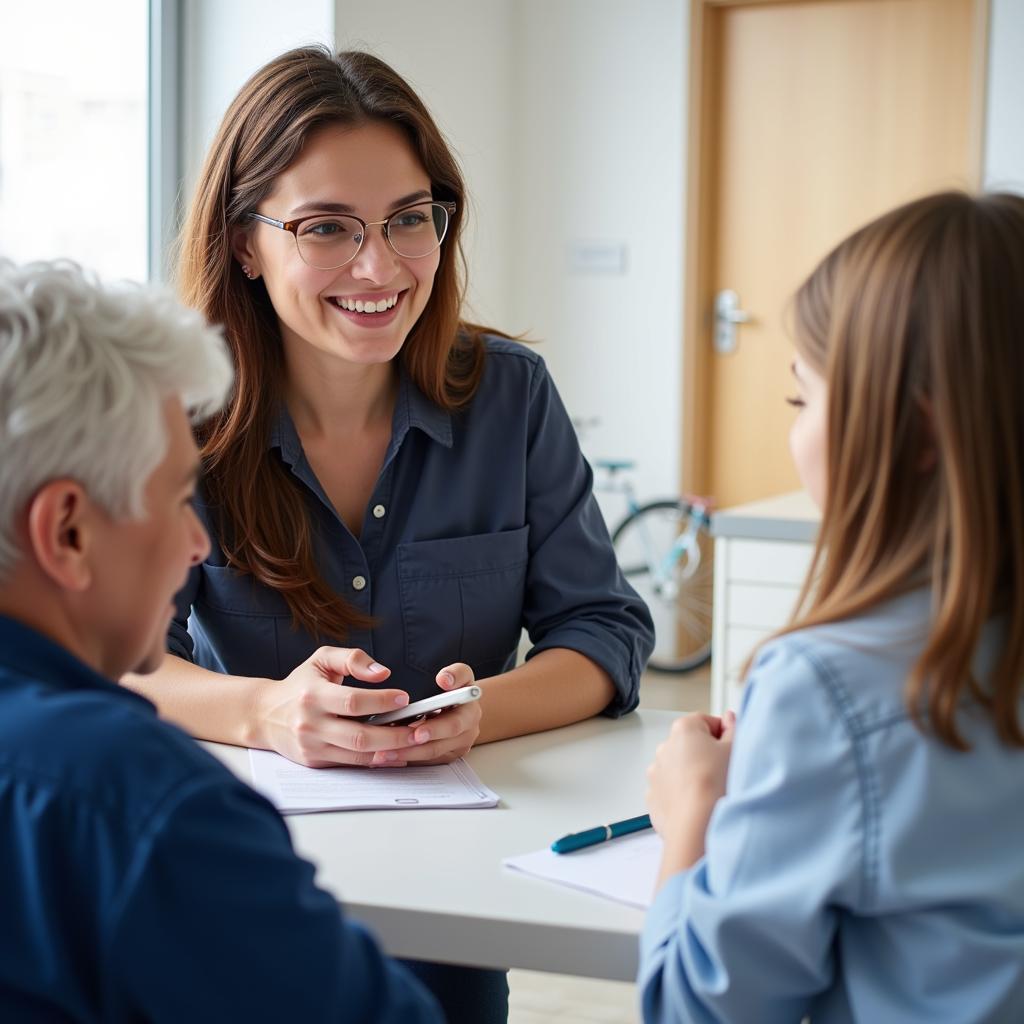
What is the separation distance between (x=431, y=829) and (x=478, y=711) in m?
0.22

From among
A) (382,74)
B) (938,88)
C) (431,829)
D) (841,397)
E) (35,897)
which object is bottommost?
(431,829)

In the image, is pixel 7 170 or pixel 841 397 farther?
pixel 7 170

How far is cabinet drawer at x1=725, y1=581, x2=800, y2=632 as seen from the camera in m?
2.59

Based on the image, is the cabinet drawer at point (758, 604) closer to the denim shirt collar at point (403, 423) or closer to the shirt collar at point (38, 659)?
the denim shirt collar at point (403, 423)

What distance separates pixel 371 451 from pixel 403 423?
0.20 feet

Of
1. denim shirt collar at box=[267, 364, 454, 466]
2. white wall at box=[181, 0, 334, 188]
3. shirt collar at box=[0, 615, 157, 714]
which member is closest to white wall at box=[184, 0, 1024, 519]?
white wall at box=[181, 0, 334, 188]

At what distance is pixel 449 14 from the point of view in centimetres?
479

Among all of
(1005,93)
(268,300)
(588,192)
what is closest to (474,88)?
(588,192)

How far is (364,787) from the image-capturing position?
131 cm

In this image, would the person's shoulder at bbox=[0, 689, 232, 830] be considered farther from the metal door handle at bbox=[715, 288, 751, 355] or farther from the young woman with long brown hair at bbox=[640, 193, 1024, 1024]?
the metal door handle at bbox=[715, 288, 751, 355]

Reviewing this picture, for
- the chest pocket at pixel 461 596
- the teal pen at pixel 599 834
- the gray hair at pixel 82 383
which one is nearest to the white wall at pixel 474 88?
the chest pocket at pixel 461 596

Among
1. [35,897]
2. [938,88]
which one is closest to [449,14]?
[938,88]

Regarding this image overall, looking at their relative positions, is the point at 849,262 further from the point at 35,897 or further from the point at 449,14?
the point at 449,14

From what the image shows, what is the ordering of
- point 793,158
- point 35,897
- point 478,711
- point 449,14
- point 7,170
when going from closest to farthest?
point 35,897 < point 478,711 < point 7,170 < point 449,14 < point 793,158
